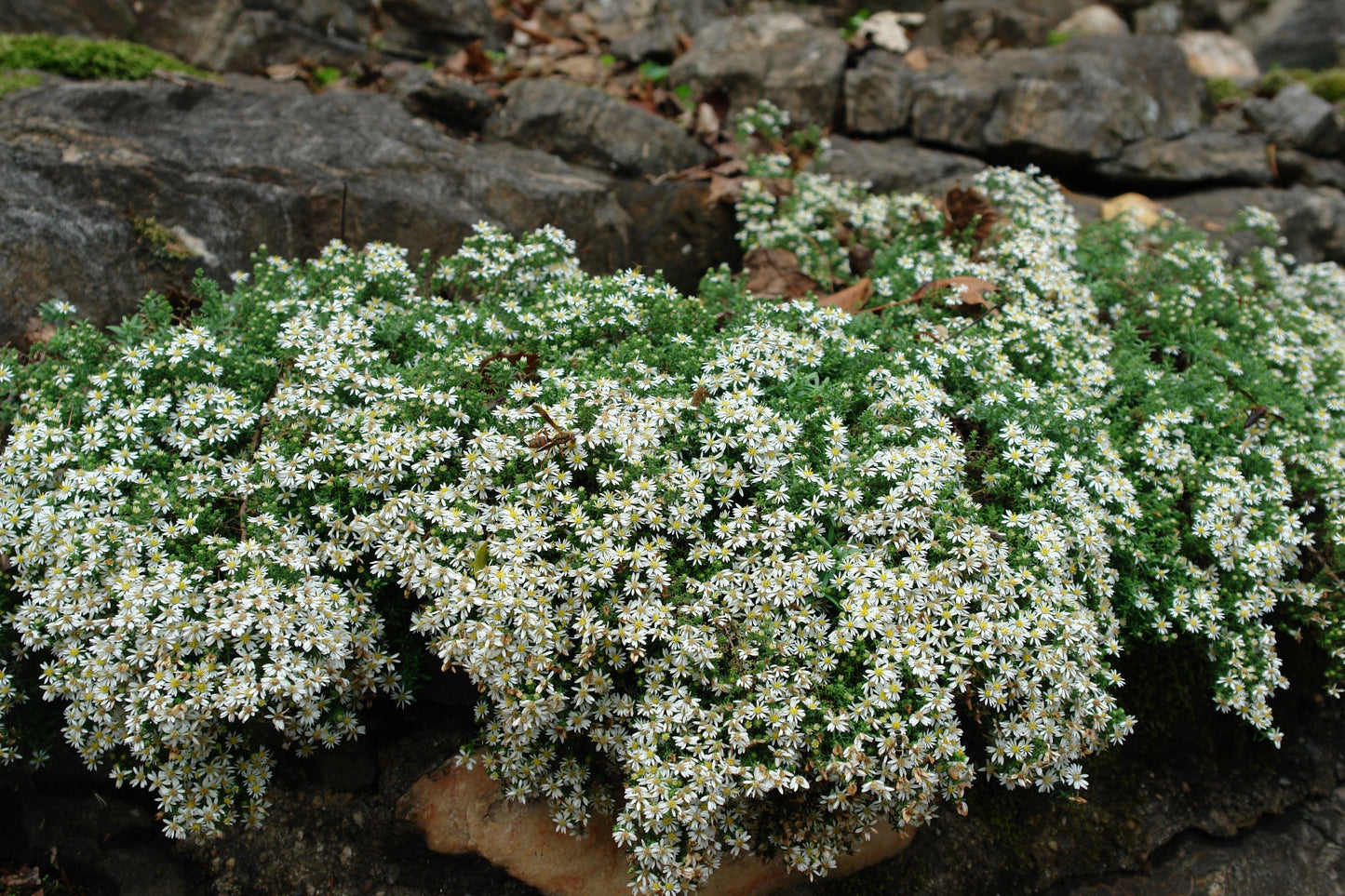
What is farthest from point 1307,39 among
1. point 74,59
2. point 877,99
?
point 74,59

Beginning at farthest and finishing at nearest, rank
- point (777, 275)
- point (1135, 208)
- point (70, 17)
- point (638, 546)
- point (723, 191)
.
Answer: point (70, 17) → point (1135, 208) → point (723, 191) → point (777, 275) → point (638, 546)

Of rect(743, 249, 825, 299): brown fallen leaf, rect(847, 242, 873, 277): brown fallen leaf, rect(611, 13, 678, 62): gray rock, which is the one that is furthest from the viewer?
rect(611, 13, 678, 62): gray rock

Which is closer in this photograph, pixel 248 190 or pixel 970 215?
pixel 248 190

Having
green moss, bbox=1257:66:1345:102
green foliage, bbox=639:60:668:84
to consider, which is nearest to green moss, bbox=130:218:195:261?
green foliage, bbox=639:60:668:84

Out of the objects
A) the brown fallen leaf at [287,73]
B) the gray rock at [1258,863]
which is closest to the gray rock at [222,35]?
the brown fallen leaf at [287,73]

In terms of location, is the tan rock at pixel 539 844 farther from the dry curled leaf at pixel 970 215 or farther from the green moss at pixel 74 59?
the green moss at pixel 74 59

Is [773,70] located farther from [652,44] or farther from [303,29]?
[303,29]

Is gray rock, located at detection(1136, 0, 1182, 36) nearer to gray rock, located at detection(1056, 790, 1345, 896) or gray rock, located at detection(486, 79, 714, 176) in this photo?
gray rock, located at detection(486, 79, 714, 176)
